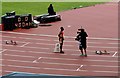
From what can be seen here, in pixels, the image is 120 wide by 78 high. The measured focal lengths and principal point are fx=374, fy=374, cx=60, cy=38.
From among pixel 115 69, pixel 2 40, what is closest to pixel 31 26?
pixel 2 40

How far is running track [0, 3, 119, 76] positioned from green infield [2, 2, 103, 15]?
13.4ft

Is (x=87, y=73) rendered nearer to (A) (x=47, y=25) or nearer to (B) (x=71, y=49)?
(B) (x=71, y=49)

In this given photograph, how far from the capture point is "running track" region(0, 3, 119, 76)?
14.8 m

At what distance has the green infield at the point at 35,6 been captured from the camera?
29.7m

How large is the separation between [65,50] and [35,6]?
14934 millimetres

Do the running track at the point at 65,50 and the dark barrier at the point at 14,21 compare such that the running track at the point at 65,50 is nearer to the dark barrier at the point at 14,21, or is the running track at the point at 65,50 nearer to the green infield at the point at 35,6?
the dark barrier at the point at 14,21

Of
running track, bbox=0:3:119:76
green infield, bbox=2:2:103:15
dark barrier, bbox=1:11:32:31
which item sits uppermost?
green infield, bbox=2:2:103:15

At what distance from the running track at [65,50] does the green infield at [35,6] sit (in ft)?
13.4

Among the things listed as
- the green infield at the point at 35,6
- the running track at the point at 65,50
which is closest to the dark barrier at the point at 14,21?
the running track at the point at 65,50

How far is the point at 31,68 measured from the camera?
Answer: 14875 mm

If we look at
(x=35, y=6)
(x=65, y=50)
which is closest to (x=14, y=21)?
(x=65, y=50)

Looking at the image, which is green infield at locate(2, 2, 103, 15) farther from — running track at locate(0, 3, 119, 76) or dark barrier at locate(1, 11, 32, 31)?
dark barrier at locate(1, 11, 32, 31)

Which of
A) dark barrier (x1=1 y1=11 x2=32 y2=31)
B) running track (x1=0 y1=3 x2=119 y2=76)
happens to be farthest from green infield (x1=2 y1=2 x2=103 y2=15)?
dark barrier (x1=1 y1=11 x2=32 y2=31)

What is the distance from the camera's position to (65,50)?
58.5 feet
